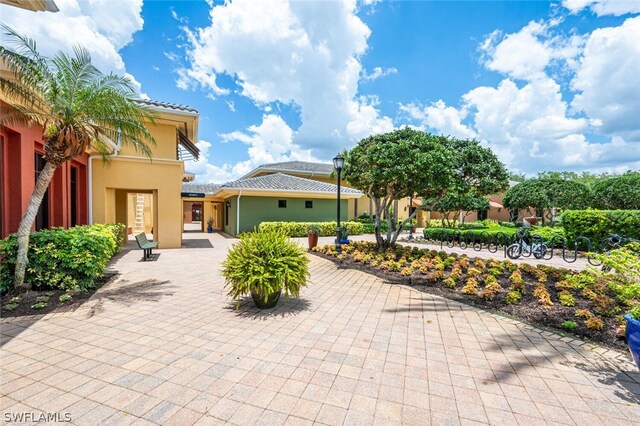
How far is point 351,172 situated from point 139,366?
1045 cm

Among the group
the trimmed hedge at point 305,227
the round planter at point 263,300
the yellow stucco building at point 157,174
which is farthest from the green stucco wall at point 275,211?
the round planter at point 263,300

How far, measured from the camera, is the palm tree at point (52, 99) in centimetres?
527

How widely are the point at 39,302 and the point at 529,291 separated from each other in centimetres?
953

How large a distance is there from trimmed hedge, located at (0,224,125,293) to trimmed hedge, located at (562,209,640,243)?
18.1 meters

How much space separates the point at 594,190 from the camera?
21453mm

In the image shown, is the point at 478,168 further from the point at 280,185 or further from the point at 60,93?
the point at 60,93

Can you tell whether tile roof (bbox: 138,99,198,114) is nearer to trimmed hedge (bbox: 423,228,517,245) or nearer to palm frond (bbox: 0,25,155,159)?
palm frond (bbox: 0,25,155,159)

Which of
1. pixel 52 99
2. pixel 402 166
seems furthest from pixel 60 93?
pixel 402 166

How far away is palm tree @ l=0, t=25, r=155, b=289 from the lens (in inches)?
207

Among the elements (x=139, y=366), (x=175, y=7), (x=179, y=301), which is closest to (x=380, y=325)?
(x=139, y=366)

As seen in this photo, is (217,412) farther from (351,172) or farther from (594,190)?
(594,190)

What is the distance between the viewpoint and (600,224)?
499 inches

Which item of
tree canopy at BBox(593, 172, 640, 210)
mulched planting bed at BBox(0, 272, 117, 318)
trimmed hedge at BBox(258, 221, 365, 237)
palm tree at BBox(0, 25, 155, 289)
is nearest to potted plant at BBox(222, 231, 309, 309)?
mulched planting bed at BBox(0, 272, 117, 318)

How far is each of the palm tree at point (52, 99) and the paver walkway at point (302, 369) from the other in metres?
2.63
